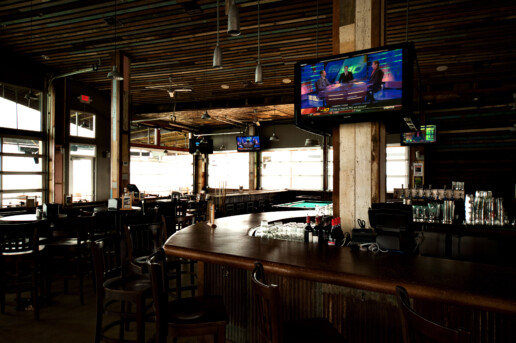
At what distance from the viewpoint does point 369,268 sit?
189 centimetres

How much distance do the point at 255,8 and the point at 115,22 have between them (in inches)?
91.9

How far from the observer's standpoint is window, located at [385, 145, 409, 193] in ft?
38.6

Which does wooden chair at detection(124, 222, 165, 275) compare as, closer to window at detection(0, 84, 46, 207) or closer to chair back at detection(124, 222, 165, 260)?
chair back at detection(124, 222, 165, 260)

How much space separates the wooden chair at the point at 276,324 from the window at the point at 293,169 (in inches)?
458

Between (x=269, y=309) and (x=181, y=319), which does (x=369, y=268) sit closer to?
(x=269, y=309)

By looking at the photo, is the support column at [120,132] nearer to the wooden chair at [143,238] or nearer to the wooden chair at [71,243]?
the wooden chair at [71,243]

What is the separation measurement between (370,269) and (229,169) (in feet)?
44.7

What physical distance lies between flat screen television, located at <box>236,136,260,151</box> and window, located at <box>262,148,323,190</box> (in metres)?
2.16

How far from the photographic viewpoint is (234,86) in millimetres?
8875

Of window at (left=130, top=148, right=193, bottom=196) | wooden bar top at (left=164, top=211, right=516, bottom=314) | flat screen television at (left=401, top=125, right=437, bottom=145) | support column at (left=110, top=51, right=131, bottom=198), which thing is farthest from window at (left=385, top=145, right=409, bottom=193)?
wooden bar top at (left=164, top=211, right=516, bottom=314)

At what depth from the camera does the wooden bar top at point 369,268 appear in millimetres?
1569

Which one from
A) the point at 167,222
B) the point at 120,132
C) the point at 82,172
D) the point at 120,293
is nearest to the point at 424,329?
the point at 120,293

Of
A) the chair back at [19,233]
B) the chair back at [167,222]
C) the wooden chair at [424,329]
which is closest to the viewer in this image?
the wooden chair at [424,329]

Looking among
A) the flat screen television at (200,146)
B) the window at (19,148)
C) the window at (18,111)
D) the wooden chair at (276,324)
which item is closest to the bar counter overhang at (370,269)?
the wooden chair at (276,324)
